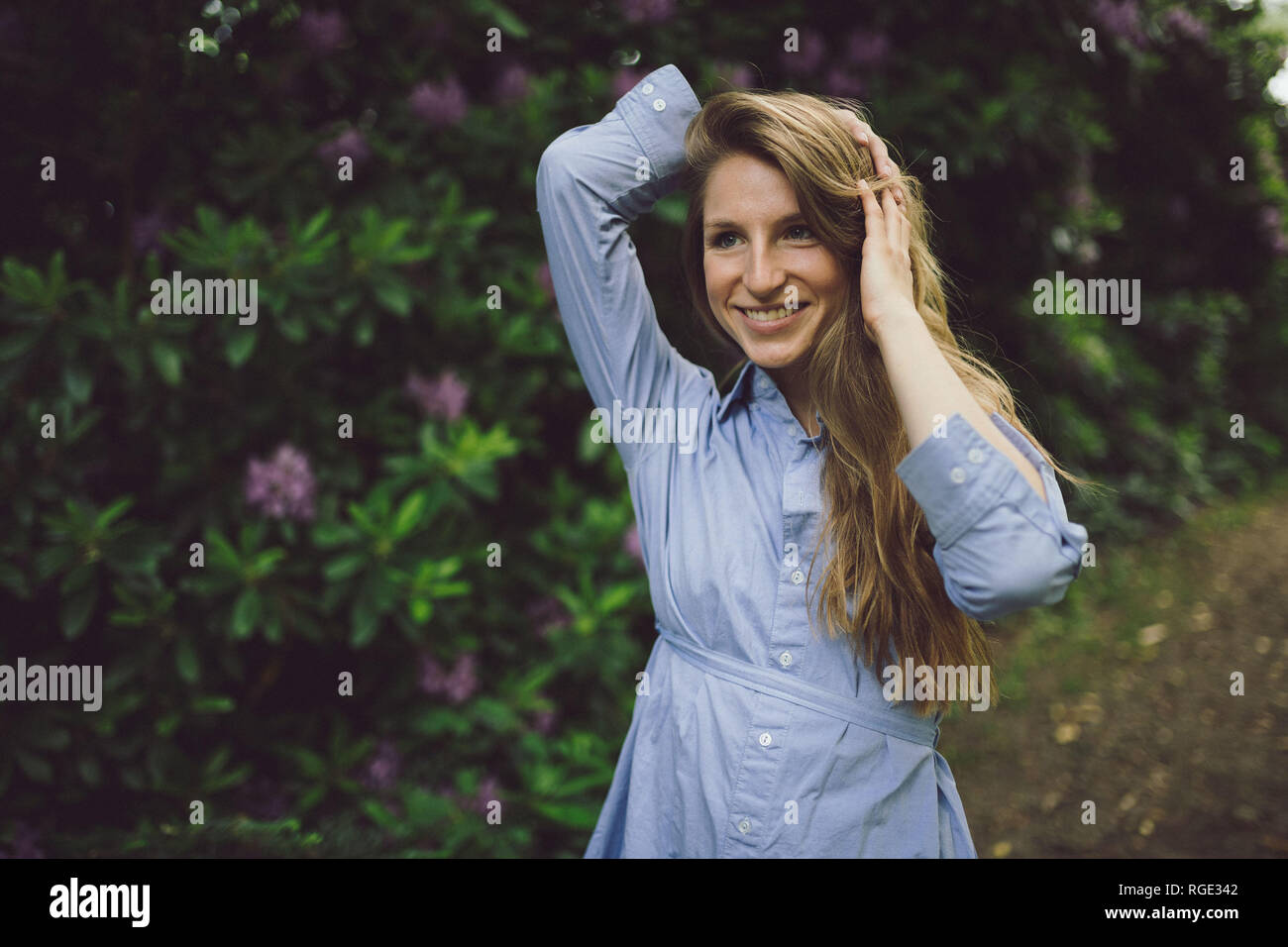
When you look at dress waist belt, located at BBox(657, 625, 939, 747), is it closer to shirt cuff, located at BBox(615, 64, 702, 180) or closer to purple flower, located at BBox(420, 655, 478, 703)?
shirt cuff, located at BBox(615, 64, 702, 180)

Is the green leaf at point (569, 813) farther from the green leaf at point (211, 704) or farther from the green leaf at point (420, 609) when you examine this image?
the green leaf at point (211, 704)

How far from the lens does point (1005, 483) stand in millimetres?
1229

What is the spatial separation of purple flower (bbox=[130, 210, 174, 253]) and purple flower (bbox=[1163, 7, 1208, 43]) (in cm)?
469

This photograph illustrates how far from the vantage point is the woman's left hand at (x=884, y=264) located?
1.37m

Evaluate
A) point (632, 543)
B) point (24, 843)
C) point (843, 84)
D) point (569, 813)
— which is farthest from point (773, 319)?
point (24, 843)

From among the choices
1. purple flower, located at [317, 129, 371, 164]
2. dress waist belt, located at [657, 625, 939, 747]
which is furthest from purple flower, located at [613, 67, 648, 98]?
dress waist belt, located at [657, 625, 939, 747]

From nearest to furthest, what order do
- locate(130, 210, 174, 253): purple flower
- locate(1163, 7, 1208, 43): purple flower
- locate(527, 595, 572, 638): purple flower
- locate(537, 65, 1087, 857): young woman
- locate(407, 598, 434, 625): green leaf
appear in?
locate(537, 65, 1087, 857): young woman, locate(407, 598, 434, 625): green leaf, locate(130, 210, 174, 253): purple flower, locate(527, 595, 572, 638): purple flower, locate(1163, 7, 1208, 43): purple flower

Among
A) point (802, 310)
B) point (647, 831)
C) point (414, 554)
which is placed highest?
point (802, 310)

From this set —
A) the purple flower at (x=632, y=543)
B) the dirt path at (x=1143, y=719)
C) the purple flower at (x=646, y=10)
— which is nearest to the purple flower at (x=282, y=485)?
the purple flower at (x=632, y=543)

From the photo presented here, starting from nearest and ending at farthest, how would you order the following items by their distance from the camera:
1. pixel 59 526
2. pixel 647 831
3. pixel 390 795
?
1. pixel 647 831
2. pixel 59 526
3. pixel 390 795

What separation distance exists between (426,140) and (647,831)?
7.24 ft

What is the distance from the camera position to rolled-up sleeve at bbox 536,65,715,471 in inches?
65.1

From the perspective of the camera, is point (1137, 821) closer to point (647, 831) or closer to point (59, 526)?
point (647, 831)
